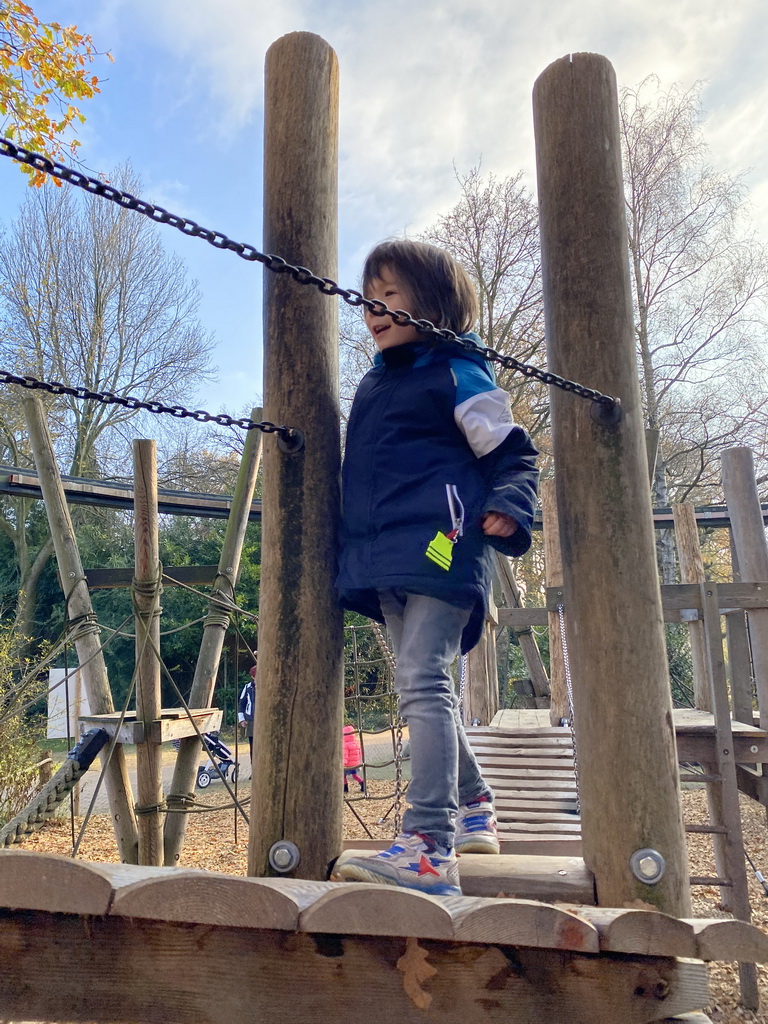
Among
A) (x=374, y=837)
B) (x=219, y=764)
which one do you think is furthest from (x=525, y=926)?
(x=219, y=764)

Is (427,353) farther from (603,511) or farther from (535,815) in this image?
(535,815)

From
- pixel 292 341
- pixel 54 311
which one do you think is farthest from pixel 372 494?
pixel 54 311

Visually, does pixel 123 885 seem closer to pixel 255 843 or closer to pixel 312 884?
pixel 312 884

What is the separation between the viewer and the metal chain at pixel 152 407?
137 cm

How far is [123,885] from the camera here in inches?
47.0

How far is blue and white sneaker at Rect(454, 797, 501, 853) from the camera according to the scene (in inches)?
73.0

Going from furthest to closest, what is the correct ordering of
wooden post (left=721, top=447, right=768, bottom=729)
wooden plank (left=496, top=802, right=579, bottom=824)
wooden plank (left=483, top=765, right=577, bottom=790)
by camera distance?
wooden post (left=721, top=447, right=768, bottom=729) < wooden plank (left=483, top=765, right=577, bottom=790) < wooden plank (left=496, top=802, right=579, bottom=824)

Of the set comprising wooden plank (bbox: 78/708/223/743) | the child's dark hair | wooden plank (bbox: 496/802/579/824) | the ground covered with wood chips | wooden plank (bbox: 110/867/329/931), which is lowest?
the ground covered with wood chips

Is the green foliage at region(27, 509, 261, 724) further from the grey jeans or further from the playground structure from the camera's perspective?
the grey jeans

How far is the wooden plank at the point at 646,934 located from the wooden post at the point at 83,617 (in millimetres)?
3529

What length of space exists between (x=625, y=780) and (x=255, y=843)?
2.55ft

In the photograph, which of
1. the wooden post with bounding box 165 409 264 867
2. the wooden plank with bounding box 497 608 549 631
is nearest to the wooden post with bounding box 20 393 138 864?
the wooden post with bounding box 165 409 264 867

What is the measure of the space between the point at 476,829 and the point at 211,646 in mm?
3288

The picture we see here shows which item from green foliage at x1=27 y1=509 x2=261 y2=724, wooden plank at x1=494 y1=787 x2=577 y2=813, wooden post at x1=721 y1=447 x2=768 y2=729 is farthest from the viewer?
green foliage at x1=27 y1=509 x2=261 y2=724
